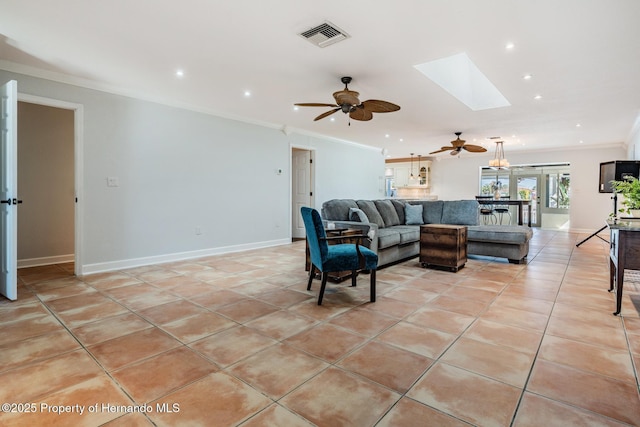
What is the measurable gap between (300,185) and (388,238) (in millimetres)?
3619

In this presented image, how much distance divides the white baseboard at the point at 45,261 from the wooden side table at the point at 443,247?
194 inches

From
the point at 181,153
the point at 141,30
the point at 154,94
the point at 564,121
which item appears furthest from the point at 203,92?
the point at 564,121

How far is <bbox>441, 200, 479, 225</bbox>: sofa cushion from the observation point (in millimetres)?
5590

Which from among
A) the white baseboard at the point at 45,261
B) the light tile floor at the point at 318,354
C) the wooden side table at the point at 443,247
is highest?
the wooden side table at the point at 443,247

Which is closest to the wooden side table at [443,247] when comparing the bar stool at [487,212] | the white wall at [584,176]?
the bar stool at [487,212]

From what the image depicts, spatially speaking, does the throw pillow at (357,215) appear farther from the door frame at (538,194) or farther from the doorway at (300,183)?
the door frame at (538,194)

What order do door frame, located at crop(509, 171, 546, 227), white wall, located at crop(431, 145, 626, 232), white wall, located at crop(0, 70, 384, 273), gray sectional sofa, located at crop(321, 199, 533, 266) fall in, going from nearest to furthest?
white wall, located at crop(0, 70, 384, 273) < gray sectional sofa, located at crop(321, 199, 533, 266) < white wall, located at crop(431, 145, 626, 232) < door frame, located at crop(509, 171, 546, 227)

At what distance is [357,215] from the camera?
15.3 ft

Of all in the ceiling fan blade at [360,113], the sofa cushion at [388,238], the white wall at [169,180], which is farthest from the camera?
the sofa cushion at [388,238]

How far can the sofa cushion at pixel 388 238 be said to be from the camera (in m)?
4.36

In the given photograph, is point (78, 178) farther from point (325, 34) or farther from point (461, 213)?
point (461, 213)

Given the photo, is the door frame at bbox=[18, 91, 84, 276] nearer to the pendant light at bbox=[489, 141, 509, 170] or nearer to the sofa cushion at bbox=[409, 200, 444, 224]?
the sofa cushion at bbox=[409, 200, 444, 224]

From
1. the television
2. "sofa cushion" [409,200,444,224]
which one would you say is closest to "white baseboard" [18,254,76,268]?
"sofa cushion" [409,200,444,224]

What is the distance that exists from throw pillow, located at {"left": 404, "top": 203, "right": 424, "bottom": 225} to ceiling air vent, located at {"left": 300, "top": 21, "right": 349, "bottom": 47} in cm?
368
